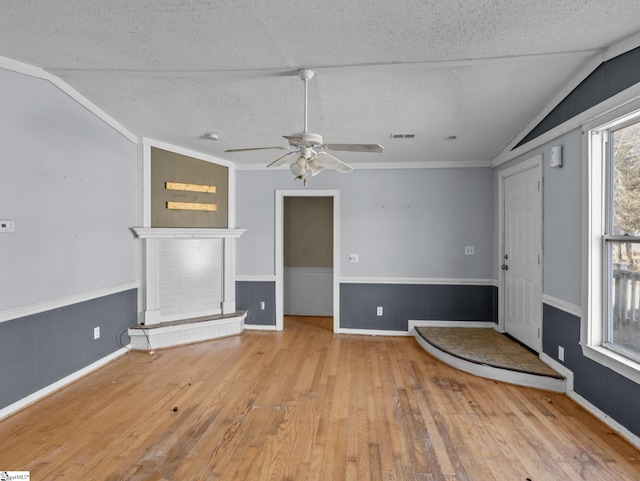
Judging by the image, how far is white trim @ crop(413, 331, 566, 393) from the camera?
3.00m

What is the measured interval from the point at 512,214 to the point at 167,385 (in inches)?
170

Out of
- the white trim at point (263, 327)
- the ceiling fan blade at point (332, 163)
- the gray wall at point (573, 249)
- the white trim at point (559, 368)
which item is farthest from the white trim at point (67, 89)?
the white trim at point (559, 368)

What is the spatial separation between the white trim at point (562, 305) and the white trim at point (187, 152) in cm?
424

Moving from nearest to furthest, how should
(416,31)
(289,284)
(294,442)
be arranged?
1. (416,31)
2. (294,442)
3. (289,284)

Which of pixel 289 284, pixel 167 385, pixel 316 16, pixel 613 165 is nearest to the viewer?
pixel 316 16

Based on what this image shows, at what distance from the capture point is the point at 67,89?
3045mm

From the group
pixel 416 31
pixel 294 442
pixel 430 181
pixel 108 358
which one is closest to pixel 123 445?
pixel 294 442

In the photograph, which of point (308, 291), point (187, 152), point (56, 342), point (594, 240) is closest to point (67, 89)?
point (187, 152)

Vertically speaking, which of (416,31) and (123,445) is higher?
(416,31)

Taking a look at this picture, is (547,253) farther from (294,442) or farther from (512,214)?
(294,442)

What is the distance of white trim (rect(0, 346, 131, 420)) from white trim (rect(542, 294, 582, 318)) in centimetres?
470

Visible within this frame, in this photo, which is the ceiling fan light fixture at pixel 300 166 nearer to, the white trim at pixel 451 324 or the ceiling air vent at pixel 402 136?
the ceiling air vent at pixel 402 136

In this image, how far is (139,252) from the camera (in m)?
4.17

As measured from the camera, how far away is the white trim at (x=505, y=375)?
3.00 meters
